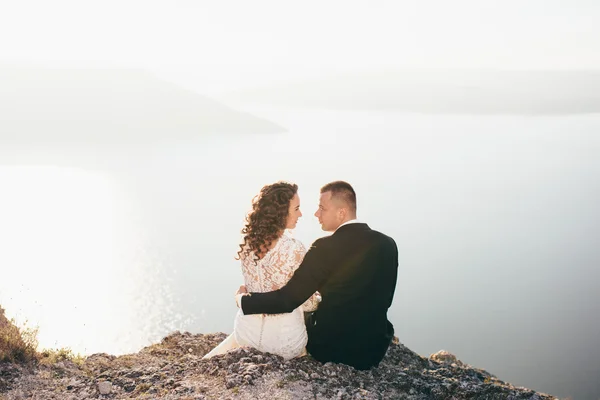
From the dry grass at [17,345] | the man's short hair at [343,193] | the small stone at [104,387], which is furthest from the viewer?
the dry grass at [17,345]

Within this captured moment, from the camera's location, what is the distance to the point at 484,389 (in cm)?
628

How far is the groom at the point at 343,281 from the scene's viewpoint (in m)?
5.47

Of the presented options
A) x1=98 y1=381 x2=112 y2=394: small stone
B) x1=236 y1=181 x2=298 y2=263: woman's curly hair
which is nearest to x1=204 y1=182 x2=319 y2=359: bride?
x1=236 y1=181 x2=298 y2=263: woman's curly hair

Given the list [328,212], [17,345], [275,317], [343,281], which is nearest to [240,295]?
[275,317]

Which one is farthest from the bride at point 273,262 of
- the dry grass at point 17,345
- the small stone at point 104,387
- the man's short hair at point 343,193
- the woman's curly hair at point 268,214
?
the dry grass at point 17,345

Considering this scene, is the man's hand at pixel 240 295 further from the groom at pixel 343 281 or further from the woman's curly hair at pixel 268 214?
the woman's curly hair at pixel 268 214

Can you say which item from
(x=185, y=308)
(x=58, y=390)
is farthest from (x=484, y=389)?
(x=185, y=308)

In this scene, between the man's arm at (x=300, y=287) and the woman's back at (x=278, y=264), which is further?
the woman's back at (x=278, y=264)

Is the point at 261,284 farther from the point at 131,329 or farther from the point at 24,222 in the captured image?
the point at 24,222

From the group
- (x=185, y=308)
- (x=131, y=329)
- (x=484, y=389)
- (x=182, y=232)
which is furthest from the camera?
(x=182, y=232)

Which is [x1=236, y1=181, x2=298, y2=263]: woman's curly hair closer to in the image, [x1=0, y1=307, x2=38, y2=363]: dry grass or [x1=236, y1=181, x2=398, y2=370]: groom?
[x1=236, y1=181, x2=398, y2=370]: groom

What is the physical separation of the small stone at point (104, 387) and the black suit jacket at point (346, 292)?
1689 millimetres

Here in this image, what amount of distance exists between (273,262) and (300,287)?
0.43m

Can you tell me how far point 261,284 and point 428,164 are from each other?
139 m
